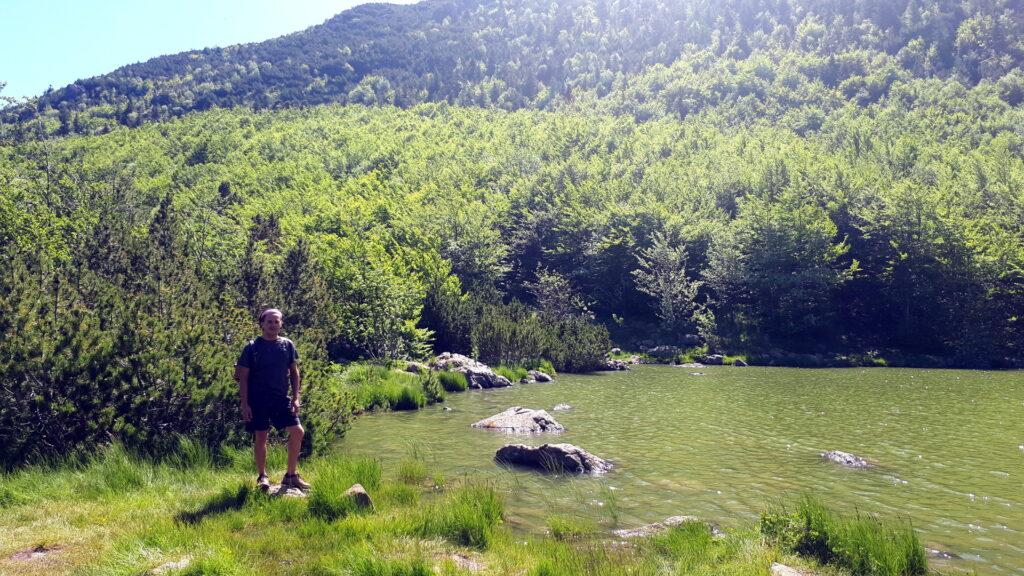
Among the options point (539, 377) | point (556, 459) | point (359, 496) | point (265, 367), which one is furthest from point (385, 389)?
point (359, 496)

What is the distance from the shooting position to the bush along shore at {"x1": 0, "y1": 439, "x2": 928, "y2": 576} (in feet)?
21.3

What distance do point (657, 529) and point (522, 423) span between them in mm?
8796

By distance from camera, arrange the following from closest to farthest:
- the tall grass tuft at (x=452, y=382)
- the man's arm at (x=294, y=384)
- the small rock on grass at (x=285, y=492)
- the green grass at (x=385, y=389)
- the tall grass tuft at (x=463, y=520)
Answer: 1. the tall grass tuft at (x=463, y=520)
2. the small rock on grass at (x=285, y=492)
3. the man's arm at (x=294, y=384)
4. the green grass at (x=385, y=389)
5. the tall grass tuft at (x=452, y=382)

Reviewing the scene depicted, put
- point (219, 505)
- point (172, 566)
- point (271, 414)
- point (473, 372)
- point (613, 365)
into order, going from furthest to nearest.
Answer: point (613, 365) < point (473, 372) < point (271, 414) < point (219, 505) < point (172, 566)

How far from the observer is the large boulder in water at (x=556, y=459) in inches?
523

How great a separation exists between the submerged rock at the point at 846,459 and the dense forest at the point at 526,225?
11.0m

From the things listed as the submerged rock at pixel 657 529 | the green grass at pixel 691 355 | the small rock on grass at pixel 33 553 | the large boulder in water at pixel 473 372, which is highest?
the small rock on grass at pixel 33 553

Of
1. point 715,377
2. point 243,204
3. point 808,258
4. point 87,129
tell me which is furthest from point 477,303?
point 87,129

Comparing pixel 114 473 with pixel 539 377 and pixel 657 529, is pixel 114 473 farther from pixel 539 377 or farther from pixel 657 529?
pixel 539 377

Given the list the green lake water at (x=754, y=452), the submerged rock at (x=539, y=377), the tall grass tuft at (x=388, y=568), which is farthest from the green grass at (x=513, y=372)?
the tall grass tuft at (x=388, y=568)

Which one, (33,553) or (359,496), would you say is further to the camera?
(359,496)

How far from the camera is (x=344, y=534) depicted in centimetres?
748

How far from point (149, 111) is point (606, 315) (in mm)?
146947

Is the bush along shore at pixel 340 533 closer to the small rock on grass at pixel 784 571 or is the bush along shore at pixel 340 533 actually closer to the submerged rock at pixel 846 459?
the small rock on grass at pixel 784 571
